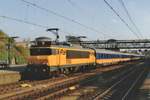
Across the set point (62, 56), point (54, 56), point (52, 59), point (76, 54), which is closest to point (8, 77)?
point (52, 59)

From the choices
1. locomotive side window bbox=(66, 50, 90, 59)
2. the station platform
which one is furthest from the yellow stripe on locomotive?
the station platform

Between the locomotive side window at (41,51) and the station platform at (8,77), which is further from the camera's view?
the locomotive side window at (41,51)

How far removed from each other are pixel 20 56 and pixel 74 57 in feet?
136

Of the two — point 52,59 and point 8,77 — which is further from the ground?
point 52,59

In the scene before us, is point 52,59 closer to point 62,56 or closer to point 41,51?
point 41,51

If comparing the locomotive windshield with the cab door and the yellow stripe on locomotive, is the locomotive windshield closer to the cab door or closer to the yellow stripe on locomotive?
the yellow stripe on locomotive

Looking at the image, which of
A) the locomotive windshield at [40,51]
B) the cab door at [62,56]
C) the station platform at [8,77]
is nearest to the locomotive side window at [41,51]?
the locomotive windshield at [40,51]

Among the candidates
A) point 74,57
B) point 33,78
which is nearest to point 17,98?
point 33,78

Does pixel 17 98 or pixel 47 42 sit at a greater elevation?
pixel 47 42

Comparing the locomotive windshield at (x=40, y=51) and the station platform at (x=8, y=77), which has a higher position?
the locomotive windshield at (x=40, y=51)

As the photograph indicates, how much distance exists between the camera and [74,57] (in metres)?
41.2

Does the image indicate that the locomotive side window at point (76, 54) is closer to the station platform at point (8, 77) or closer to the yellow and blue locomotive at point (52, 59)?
the yellow and blue locomotive at point (52, 59)

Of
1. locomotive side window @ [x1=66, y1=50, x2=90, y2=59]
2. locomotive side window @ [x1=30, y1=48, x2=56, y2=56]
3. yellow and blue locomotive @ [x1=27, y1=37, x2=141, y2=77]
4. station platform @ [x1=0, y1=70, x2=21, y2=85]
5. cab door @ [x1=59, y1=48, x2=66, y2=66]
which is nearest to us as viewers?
station platform @ [x1=0, y1=70, x2=21, y2=85]

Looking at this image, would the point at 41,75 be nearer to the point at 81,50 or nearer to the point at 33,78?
the point at 33,78
